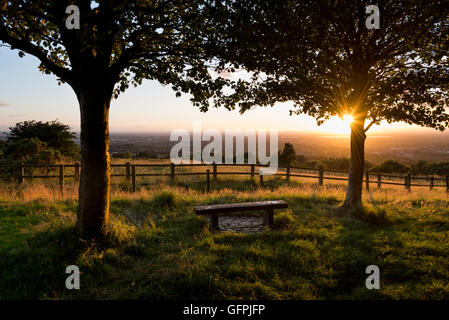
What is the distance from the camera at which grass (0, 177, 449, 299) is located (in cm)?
405

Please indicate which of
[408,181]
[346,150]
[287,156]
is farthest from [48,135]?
[346,150]

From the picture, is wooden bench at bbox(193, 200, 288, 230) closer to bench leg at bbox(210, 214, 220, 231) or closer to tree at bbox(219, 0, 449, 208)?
bench leg at bbox(210, 214, 220, 231)

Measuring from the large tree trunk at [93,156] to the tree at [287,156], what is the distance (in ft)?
137

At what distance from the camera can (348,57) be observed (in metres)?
7.94

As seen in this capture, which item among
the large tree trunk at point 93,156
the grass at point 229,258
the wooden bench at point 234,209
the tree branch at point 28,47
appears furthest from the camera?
the wooden bench at point 234,209

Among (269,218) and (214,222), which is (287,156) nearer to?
(269,218)

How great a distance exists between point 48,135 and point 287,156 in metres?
34.7

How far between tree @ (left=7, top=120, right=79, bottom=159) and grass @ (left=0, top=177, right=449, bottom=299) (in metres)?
16.0

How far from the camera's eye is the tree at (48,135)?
21812 mm

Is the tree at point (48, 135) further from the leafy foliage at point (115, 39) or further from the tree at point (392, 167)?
the tree at point (392, 167)

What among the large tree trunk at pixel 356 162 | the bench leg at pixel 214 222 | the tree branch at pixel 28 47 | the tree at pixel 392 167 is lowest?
the tree at pixel 392 167

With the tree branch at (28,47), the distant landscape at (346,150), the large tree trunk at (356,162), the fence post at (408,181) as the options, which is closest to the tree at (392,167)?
the distant landscape at (346,150)
